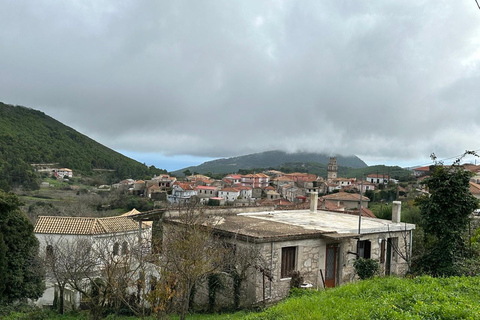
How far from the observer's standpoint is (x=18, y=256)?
19000 millimetres

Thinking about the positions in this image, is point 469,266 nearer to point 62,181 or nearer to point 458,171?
point 458,171

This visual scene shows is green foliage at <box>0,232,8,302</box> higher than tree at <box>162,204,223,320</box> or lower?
lower

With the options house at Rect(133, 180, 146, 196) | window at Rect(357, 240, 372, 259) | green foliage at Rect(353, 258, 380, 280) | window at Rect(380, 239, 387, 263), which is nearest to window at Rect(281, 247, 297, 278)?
green foliage at Rect(353, 258, 380, 280)

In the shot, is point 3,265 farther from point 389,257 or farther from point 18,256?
point 389,257

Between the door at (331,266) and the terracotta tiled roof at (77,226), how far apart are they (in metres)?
17.4

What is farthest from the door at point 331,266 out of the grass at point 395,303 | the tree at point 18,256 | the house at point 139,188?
the house at point 139,188

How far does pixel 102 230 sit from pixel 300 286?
1915cm

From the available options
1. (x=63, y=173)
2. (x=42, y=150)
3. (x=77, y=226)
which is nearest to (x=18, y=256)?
(x=77, y=226)

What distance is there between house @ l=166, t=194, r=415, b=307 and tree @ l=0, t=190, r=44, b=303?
35.3 ft

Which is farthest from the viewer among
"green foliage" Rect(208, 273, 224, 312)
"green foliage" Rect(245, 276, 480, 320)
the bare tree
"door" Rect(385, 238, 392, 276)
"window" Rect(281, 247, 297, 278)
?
"door" Rect(385, 238, 392, 276)

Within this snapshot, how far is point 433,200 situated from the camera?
13.8m

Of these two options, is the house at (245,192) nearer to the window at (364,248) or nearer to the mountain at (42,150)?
the mountain at (42,150)

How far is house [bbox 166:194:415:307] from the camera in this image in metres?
12.8

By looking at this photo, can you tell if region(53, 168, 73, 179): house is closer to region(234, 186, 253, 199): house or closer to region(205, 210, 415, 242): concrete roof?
region(234, 186, 253, 199): house
